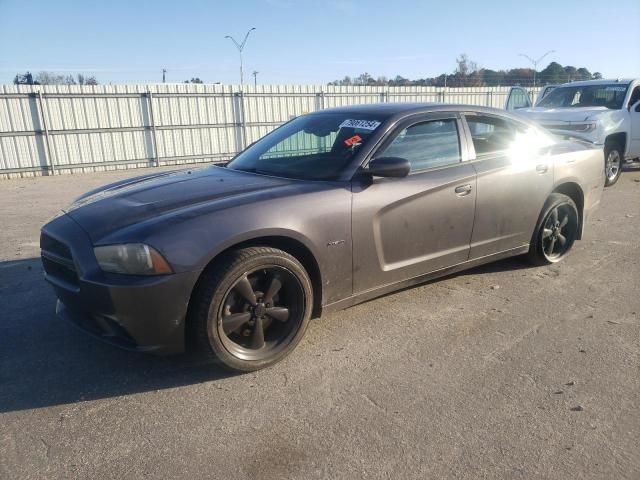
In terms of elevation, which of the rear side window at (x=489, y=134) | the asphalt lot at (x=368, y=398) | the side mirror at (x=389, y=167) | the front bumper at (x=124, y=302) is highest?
the rear side window at (x=489, y=134)

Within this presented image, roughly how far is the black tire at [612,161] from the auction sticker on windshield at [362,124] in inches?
307

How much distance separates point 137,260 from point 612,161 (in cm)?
1009

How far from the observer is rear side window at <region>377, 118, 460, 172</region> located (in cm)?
378

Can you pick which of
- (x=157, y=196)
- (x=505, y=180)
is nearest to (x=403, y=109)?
(x=505, y=180)

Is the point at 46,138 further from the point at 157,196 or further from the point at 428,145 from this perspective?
the point at 428,145

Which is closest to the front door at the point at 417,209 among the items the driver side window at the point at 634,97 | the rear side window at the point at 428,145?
the rear side window at the point at 428,145

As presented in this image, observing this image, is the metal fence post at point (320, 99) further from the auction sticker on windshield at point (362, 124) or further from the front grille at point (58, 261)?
the front grille at point (58, 261)

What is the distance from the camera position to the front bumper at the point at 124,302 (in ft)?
8.90

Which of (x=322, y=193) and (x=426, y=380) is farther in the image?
(x=322, y=193)

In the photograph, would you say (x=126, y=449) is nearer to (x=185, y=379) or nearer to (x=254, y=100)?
(x=185, y=379)

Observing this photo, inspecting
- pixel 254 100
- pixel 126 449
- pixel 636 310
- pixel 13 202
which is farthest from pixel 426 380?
pixel 254 100

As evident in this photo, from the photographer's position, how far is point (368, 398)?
281 cm

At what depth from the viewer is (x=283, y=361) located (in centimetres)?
326

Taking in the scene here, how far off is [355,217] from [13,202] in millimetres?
8872
